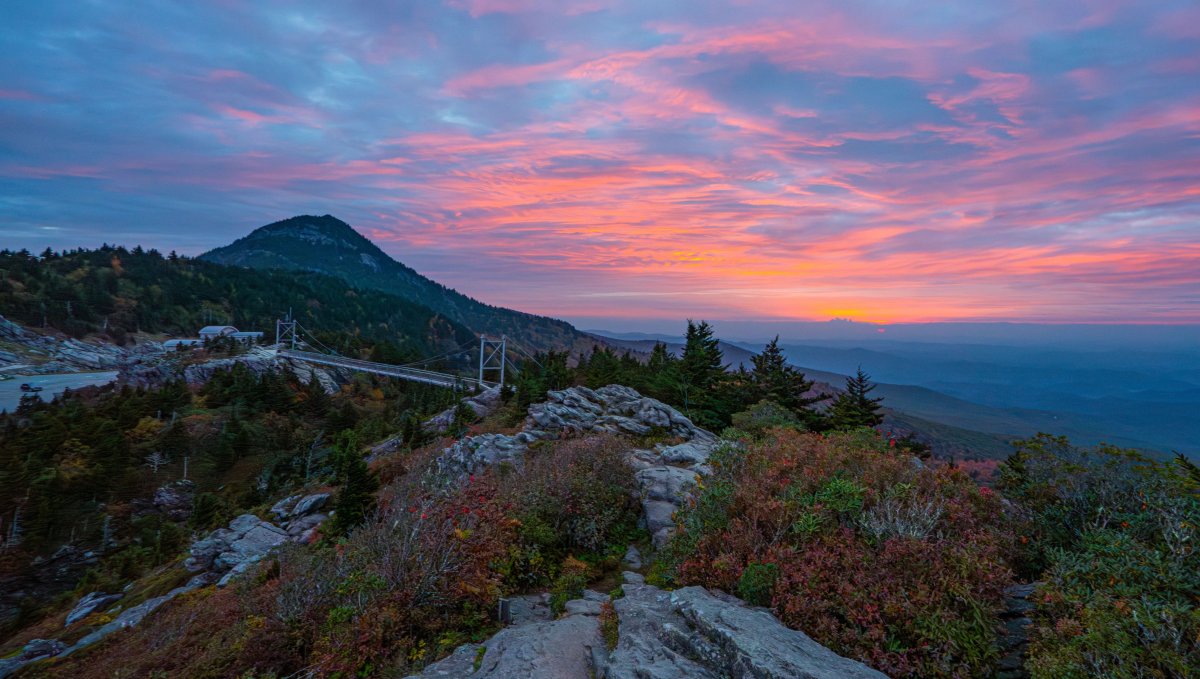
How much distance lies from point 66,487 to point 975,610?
4955 centimetres

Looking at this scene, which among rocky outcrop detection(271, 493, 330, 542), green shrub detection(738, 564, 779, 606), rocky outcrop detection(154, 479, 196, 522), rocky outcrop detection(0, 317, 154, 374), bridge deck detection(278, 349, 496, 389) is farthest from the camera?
rocky outcrop detection(0, 317, 154, 374)

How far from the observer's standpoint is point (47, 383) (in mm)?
66062

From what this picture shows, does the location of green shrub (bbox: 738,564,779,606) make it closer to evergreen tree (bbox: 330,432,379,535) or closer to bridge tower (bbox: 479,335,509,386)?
evergreen tree (bbox: 330,432,379,535)

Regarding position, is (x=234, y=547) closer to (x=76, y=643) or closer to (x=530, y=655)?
(x=76, y=643)

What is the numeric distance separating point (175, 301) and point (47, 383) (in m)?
58.6

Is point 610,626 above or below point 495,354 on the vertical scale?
below

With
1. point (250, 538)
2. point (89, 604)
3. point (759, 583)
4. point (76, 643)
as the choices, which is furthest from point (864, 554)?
point (89, 604)

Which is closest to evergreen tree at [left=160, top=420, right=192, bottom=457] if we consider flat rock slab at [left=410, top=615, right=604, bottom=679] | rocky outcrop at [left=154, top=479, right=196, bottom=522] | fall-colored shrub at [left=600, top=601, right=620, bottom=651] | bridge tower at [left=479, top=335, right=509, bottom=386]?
rocky outcrop at [left=154, top=479, right=196, bottom=522]

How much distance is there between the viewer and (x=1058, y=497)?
921 centimetres

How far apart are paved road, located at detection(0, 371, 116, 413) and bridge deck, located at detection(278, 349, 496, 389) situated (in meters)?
24.6

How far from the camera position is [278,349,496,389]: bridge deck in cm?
5319

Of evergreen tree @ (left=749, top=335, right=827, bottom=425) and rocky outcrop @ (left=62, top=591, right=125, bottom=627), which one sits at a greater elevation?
evergreen tree @ (left=749, top=335, right=827, bottom=425)

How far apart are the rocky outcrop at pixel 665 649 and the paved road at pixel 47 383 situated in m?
78.6

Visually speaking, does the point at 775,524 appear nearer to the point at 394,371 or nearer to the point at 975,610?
the point at 975,610
